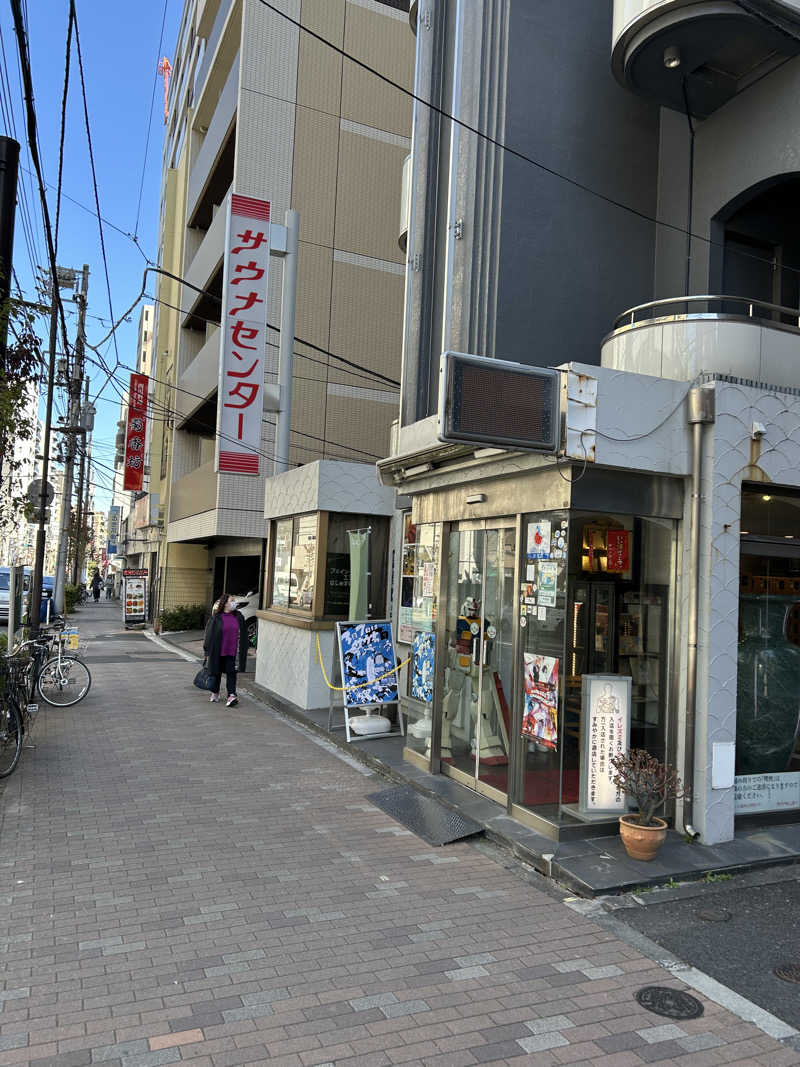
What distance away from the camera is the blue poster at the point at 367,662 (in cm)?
976

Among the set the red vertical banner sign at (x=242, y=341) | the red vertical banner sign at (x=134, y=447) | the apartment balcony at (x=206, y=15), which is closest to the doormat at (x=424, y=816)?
Answer: the red vertical banner sign at (x=242, y=341)

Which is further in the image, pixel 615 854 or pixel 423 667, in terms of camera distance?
pixel 423 667

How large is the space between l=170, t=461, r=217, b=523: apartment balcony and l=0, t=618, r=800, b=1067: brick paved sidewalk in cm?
1440

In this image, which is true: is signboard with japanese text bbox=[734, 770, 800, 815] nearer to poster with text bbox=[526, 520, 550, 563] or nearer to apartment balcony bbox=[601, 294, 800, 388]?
poster with text bbox=[526, 520, 550, 563]

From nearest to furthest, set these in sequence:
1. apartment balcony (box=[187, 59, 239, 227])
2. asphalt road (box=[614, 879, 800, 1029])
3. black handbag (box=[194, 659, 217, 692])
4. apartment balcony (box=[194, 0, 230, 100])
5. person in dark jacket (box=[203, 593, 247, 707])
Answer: asphalt road (box=[614, 879, 800, 1029])
person in dark jacket (box=[203, 593, 247, 707])
black handbag (box=[194, 659, 217, 692])
apartment balcony (box=[187, 59, 239, 227])
apartment balcony (box=[194, 0, 230, 100])

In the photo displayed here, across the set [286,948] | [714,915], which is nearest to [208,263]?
[286,948]

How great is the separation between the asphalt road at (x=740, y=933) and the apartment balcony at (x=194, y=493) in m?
17.1

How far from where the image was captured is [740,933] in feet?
15.5

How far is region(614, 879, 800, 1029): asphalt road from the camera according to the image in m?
4.07

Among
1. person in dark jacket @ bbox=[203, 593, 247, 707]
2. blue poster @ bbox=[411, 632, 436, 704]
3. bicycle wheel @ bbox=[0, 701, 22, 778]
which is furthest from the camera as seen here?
person in dark jacket @ bbox=[203, 593, 247, 707]

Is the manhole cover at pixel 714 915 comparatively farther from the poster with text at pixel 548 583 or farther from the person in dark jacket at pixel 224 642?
the person in dark jacket at pixel 224 642

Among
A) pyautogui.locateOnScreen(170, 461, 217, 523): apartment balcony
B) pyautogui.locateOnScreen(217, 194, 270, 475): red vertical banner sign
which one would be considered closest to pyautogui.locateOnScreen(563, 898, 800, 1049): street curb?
pyautogui.locateOnScreen(217, 194, 270, 475): red vertical banner sign

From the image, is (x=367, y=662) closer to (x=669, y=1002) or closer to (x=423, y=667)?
(x=423, y=667)

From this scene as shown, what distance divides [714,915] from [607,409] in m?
3.63
